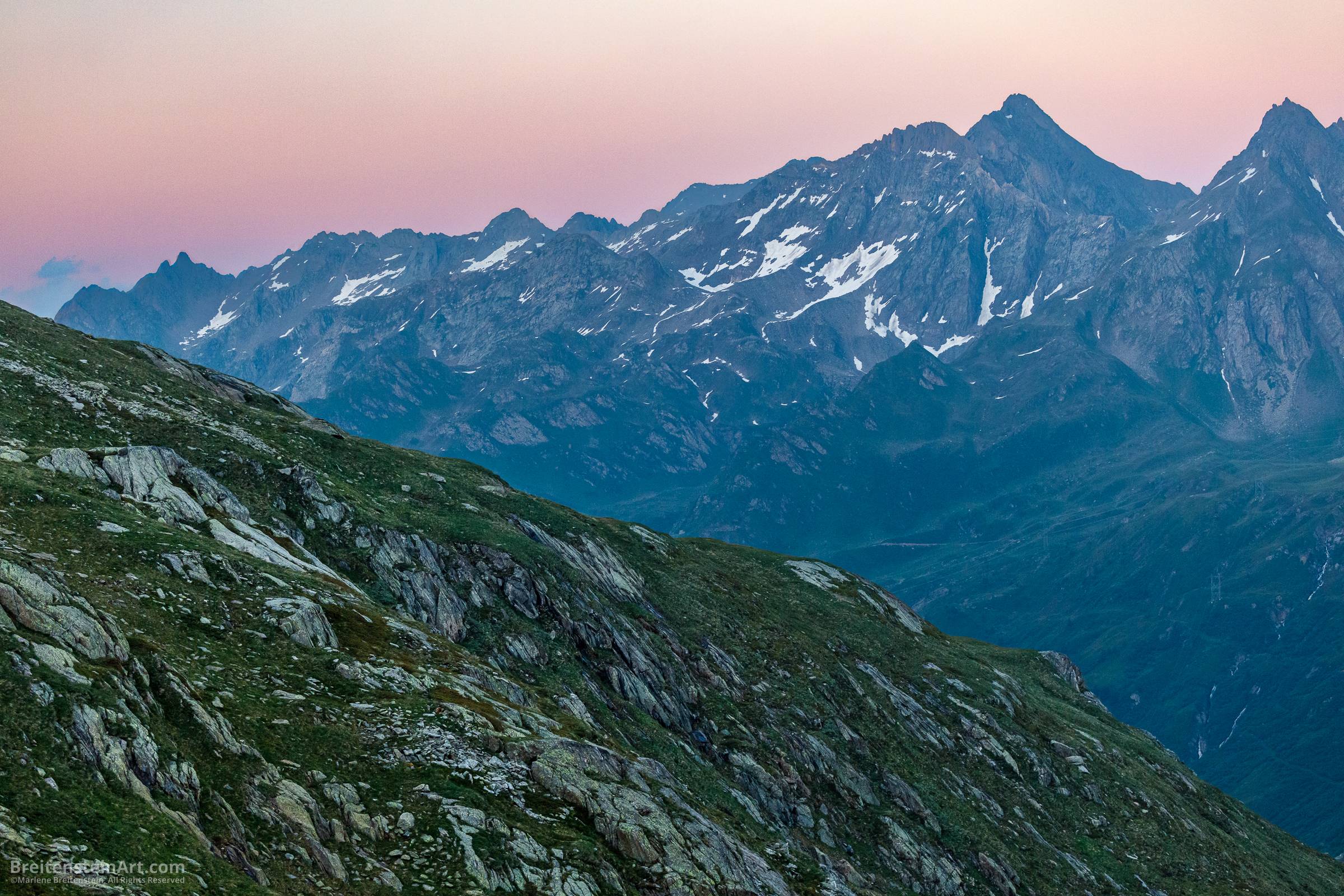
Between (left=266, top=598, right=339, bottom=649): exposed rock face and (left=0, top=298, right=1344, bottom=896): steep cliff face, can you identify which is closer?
(left=0, top=298, right=1344, bottom=896): steep cliff face

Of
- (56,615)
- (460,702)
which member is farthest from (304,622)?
(56,615)

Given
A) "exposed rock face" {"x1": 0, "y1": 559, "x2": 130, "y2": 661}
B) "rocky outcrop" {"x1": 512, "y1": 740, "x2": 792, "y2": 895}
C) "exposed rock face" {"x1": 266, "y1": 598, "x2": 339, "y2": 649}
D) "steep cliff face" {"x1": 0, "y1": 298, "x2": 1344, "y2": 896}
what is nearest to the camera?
"steep cliff face" {"x1": 0, "y1": 298, "x2": 1344, "y2": 896}

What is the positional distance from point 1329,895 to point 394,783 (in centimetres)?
11802

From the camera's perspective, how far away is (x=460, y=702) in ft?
146

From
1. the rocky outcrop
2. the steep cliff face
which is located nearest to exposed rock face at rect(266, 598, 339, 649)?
the steep cliff face

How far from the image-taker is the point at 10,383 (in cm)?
6650

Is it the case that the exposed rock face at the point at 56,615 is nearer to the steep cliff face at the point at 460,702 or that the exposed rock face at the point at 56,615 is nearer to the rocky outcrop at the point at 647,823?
the steep cliff face at the point at 460,702

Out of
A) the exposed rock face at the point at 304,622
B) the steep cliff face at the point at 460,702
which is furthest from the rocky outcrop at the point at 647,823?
the exposed rock face at the point at 304,622

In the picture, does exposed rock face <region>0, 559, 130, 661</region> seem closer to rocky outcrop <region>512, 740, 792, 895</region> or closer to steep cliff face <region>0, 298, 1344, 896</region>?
steep cliff face <region>0, 298, 1344, 896</region>

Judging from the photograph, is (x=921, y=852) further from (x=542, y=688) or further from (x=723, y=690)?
(x=542, y=688)

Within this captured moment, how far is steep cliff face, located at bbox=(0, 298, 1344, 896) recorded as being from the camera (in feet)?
103

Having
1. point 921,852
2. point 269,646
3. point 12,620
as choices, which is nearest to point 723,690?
point 921,852

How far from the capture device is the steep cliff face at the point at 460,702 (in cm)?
3145

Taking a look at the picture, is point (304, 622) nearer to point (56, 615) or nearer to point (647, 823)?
point (56, 615)
